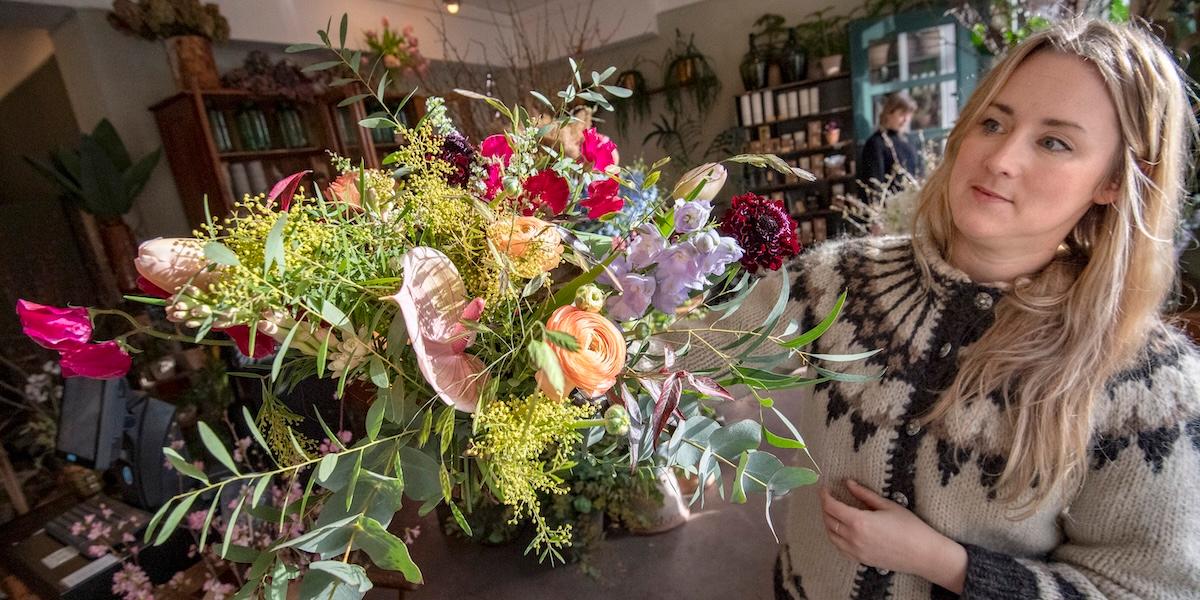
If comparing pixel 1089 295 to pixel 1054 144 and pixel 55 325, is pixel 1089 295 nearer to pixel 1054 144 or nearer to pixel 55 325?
pixel 1054 144

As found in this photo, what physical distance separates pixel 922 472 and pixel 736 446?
1.38 feet

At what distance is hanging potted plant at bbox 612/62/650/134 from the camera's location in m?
5.11

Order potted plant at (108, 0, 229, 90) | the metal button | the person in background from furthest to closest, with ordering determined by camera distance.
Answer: the person in background < potted plant at (108, 0, 229, 90) < the metal button

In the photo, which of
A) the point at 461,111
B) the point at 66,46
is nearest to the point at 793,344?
the point at 461,111

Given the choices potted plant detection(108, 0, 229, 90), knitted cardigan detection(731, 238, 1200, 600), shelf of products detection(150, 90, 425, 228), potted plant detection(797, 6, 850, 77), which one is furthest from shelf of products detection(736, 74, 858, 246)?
knitted cardigan detection(731, 238, 1200, 600)

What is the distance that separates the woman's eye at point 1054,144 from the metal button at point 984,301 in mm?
201

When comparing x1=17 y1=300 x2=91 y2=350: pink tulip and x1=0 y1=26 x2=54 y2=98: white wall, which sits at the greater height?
x1=0 y1=26 x2=54 y2=98: white wall

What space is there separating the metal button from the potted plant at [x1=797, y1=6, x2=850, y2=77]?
4267 mm

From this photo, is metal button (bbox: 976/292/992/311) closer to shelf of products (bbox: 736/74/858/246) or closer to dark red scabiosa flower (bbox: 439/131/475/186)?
dark red scabiosa flower (bbox: 439/131/475/186)

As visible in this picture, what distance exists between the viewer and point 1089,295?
0.72m

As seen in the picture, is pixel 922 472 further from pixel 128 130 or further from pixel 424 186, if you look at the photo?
pixel 128 130

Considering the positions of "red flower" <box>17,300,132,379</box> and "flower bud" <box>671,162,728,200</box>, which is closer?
"red flower" <box>17,300,132,379</box>

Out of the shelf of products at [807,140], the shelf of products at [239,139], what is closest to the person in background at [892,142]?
the shelf of products at [807,140]

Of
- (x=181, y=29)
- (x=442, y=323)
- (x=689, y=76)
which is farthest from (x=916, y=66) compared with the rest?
(x=442, y=323)
